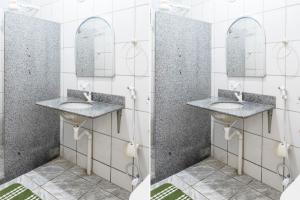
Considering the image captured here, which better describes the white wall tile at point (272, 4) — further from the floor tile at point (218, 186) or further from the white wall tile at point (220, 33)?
the floor tile at point (218, 186)

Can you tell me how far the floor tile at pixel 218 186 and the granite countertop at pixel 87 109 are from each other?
65 cm

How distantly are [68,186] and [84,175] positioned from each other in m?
0.11

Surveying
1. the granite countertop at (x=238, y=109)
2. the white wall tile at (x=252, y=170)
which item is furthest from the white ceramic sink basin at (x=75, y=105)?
A: the white wall tile at (x=252, y=170)

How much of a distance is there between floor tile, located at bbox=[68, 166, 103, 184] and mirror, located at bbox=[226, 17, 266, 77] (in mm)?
977

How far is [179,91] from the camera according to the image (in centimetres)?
143

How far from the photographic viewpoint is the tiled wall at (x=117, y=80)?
145 centimetres

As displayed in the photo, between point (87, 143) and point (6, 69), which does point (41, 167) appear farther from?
point (6, 69)

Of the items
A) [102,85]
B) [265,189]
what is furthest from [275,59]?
[102,85]

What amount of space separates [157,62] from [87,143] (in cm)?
62

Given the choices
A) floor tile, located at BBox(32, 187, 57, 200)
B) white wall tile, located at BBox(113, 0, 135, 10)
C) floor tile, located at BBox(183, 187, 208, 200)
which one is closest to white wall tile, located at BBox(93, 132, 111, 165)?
floor tile, located at BBox(32, 187, 57, 200)

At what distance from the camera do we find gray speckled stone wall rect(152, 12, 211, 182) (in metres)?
1.37

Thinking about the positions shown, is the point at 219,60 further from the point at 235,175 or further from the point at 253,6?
the point at 235,175

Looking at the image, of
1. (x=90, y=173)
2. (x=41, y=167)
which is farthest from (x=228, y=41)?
(x=41, y=167)

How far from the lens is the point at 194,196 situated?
4.93 feet
